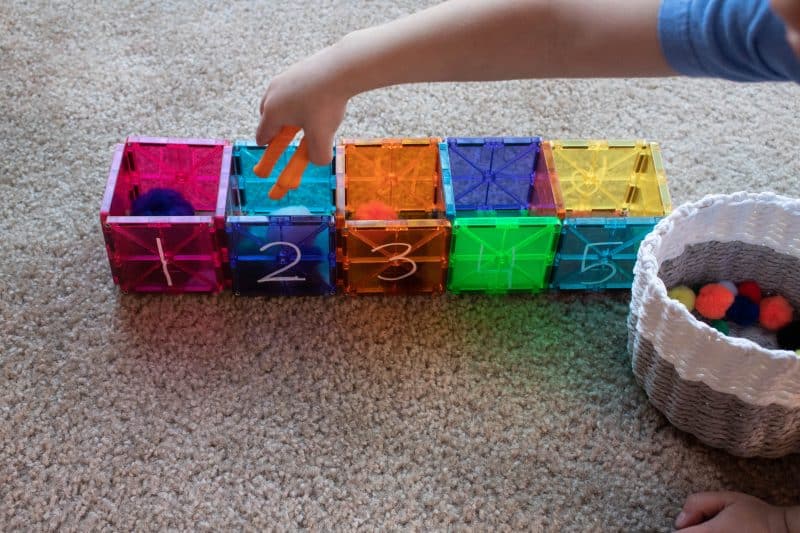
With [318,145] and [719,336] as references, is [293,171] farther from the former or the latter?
[719,336]

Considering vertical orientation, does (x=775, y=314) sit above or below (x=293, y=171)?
below

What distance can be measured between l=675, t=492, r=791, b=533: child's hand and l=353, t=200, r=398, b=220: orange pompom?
0.48 meters

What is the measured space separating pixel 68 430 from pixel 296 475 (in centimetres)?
25

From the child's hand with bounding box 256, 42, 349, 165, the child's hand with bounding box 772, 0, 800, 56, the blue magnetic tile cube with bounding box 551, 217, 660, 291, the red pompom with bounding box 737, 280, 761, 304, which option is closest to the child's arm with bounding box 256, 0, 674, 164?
the child's hand with bounding box 256, 42, 349, 165

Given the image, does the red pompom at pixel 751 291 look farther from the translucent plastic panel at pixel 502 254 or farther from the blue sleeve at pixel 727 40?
the blue sleeve at pixel 727 40

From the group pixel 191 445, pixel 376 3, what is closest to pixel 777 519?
pixel 191 445

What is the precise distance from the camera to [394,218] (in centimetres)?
114

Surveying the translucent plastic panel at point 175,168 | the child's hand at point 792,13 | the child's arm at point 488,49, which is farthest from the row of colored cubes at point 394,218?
the child's hand at point 792,13

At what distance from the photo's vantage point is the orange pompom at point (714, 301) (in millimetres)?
1063

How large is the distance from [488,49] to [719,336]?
355 millimetres

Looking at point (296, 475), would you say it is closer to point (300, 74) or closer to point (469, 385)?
point (469, 385)

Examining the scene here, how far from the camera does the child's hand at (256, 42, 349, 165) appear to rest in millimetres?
817

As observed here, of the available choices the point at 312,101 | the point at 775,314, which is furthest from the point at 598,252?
the point at 312,101

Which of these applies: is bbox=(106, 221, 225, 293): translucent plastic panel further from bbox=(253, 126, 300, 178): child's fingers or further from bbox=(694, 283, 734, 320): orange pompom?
bbox=(694, 283, 734, 320): orange pompom
